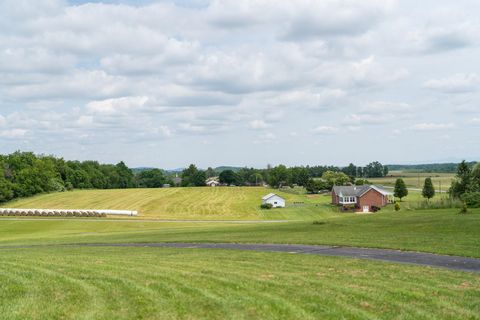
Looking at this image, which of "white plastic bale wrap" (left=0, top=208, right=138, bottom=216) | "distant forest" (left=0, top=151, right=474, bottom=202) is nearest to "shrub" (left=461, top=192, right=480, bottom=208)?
"white plastic bale wrap" (left=0, top=208, right=138, bottom=216)

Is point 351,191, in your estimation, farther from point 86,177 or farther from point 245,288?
point 86,177

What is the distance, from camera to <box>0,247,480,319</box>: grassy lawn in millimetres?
10000

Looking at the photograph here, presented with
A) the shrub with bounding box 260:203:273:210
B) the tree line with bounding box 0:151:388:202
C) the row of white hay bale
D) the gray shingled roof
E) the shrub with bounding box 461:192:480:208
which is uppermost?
the tree line with bounding box 0:151:388:202

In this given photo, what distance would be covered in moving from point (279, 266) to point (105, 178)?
168 meters

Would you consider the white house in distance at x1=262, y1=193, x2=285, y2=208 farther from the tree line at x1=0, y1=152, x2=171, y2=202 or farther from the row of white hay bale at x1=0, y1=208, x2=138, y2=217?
the tree line at x1=0, y1=152, x2=171, y2=202

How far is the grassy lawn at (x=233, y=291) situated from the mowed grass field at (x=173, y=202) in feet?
223

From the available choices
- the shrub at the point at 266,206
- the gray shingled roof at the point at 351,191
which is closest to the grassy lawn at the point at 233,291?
the gray shingled roof at the point at 351,191

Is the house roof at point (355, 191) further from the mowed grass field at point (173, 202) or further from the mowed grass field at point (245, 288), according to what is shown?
the mowed grass field at point (245, 288)

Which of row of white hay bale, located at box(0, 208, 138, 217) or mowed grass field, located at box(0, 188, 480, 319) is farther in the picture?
row of white hay bale, located at box(0, 208, 138, 217)

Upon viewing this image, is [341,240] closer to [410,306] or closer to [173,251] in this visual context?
[173,251]

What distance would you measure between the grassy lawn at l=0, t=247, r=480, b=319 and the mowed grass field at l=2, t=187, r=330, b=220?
67.9 m

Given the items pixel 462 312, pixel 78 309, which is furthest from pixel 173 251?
pixel 462 312

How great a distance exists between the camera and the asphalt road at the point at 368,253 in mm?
17234

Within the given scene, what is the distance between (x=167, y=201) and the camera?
110 metres
